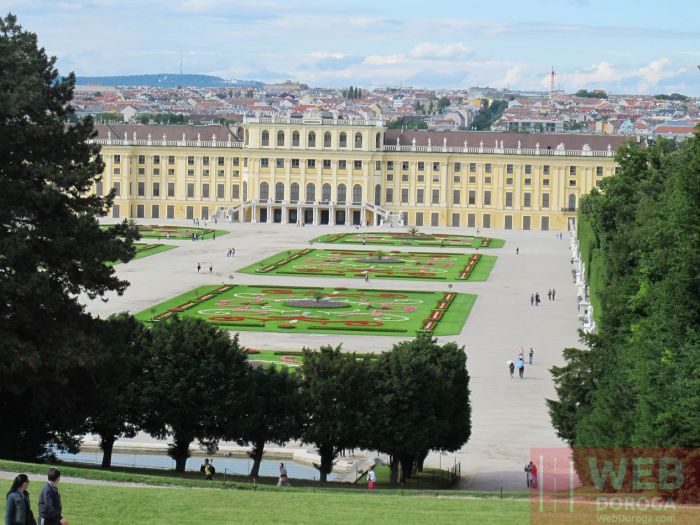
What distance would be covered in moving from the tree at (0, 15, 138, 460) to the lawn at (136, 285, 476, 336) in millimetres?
22639

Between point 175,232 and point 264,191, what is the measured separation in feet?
49.0

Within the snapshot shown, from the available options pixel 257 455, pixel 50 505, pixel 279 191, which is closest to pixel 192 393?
pixel 257 455

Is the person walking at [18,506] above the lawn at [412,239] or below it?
Answer: below

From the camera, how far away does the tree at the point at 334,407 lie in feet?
106

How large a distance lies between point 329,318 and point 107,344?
1102 inches

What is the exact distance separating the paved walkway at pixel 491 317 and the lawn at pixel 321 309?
107 centimetres

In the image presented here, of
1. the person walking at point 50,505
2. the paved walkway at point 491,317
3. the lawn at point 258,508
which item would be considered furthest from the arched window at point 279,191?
the person walking at point 50,505

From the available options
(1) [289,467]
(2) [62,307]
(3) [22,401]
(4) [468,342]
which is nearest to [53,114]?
(2) [62,307]

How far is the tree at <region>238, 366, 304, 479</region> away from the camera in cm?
3244

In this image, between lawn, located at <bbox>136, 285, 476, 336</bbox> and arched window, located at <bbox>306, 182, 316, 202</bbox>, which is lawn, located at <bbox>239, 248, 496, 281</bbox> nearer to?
lawn, located at <bbox>136, 285, 476, 336</bbox>

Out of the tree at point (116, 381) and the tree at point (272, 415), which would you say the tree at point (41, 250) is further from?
the tree at point (272, 415)

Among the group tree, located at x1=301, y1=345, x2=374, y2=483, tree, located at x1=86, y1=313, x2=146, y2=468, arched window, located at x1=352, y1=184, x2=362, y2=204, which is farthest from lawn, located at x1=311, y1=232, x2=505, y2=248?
tree, located at x1=86, y1=313, x2=146, y2=468

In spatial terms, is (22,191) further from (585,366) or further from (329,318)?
(329,318)

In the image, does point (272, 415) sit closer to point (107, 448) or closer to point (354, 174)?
point (107, 448)
